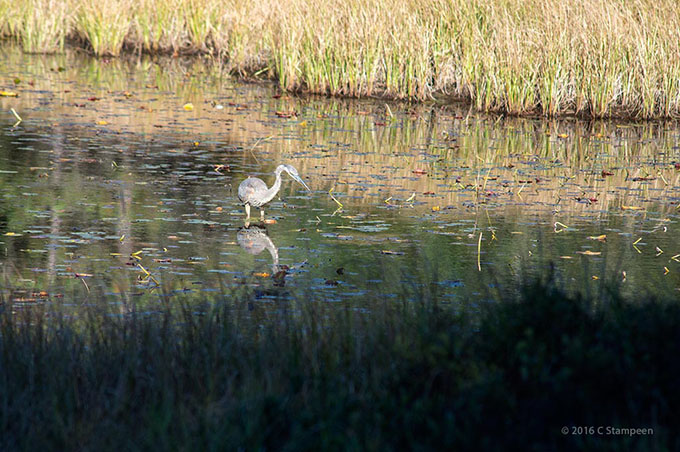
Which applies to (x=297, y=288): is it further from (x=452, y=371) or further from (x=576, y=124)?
(x=576, y=124)

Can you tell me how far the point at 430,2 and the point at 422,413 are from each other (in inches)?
583

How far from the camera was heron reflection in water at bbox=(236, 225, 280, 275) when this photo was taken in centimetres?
837

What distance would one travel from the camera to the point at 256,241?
28.8 feet

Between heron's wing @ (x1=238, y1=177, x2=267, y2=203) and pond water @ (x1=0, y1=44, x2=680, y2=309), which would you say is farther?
heron's wing @ (x1=238, y1=177, x2=267, y2=203)

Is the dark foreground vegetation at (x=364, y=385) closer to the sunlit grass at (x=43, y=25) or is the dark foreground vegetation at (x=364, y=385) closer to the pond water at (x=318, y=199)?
the pond water at (x=318, y=199)

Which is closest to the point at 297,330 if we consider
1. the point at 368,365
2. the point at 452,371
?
the point at 368,365

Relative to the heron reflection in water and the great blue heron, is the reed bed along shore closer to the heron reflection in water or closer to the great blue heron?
the great blue heron

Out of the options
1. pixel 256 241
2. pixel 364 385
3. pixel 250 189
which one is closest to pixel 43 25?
pixel 250 189

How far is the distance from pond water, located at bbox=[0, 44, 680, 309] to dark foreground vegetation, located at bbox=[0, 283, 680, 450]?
2.52 ft

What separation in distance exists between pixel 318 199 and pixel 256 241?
1928mm

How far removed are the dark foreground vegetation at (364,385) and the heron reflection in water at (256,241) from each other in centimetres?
266

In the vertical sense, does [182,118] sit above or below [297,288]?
above

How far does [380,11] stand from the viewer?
1808cm

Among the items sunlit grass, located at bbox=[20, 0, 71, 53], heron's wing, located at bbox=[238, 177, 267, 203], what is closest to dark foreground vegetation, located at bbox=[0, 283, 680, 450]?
heron's wing, located at bbox=[238, 177, 267, 203]
